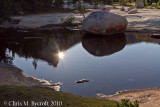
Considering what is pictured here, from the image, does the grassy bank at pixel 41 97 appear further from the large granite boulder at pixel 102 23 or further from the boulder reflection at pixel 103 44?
the large granite boulder at pixel 102 23

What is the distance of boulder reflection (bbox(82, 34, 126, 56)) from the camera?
1055 inches

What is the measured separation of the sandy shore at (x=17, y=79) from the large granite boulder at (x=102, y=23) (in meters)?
16.0

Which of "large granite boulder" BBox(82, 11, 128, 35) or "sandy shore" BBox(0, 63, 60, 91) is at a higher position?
"large granite boulder" BBox(82, 11, 128, 35)

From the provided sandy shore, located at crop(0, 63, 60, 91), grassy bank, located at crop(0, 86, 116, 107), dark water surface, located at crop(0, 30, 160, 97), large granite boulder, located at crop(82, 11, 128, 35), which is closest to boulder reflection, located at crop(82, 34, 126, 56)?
dark water surface, located at crop(0, 30, 160, 97)

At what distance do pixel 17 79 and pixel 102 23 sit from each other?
18272 mm

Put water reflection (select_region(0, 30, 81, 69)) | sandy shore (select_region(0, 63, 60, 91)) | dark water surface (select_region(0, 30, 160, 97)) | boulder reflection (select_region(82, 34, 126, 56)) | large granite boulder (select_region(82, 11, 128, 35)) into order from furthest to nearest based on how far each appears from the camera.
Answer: large granite boulder (select_region(82, 11, 128, 35)) < boulder reflection (select_region(82, 34, 126, 56)) < water reflection (select_region(0, 30, 81, 69)) < dark water surface (select_region(0, 30, 160, 97)) < sandy shore (select_region(0, 63, 60, 91))

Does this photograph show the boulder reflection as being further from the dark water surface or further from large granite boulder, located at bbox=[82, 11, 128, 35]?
large granite boulder, located at bbox=[82, 11, 128, 35]

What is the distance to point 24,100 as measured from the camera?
35.0 ft

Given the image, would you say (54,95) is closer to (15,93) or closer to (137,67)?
(15,93)

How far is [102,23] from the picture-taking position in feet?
109

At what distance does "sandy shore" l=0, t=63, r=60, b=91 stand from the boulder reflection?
359 inches

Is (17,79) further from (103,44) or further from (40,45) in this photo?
(103,44)

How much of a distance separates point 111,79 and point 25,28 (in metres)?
25.7

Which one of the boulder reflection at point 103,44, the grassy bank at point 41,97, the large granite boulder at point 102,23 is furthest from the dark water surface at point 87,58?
the grassy bank at point 41,97
